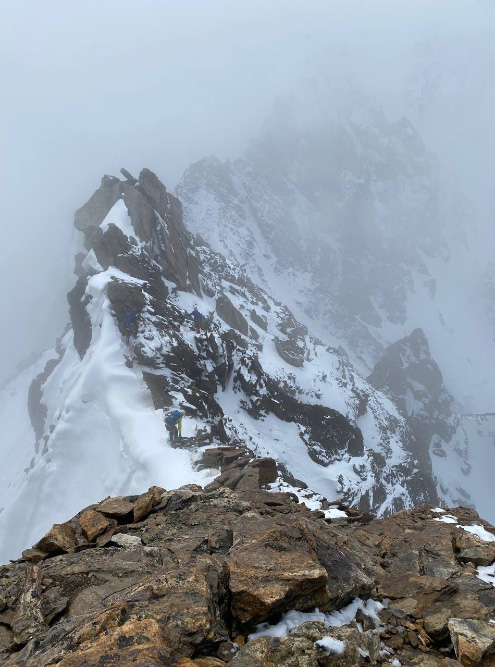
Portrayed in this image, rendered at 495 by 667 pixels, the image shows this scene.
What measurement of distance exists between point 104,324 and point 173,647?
95.5 ft

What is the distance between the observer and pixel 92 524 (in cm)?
883

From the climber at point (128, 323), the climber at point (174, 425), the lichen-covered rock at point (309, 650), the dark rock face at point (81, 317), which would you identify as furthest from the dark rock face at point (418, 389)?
the lichen-covered rock at point (309, 650)

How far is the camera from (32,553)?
807 cm

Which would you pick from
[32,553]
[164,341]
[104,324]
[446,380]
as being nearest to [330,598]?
[32,553]

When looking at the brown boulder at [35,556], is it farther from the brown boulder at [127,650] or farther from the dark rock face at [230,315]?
the dark rock face at [230,315]

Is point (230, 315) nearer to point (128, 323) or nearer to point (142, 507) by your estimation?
point (128, 323)

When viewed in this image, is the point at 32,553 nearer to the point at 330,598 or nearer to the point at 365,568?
the point at 330,598

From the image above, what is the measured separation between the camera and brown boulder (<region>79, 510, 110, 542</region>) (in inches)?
337

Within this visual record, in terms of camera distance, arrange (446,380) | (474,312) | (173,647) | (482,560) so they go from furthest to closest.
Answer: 1. (474,312)
2. (446,380)
3. (482,560)
4. (173,647)

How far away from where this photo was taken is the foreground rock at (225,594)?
4.82 m

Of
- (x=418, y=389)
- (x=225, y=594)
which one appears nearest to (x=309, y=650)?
(x=225, y=594)

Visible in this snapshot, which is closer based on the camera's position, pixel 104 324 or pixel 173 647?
pixel 173 647

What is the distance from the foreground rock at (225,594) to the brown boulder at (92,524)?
33 millimetres

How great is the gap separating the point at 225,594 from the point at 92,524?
13.7ft
